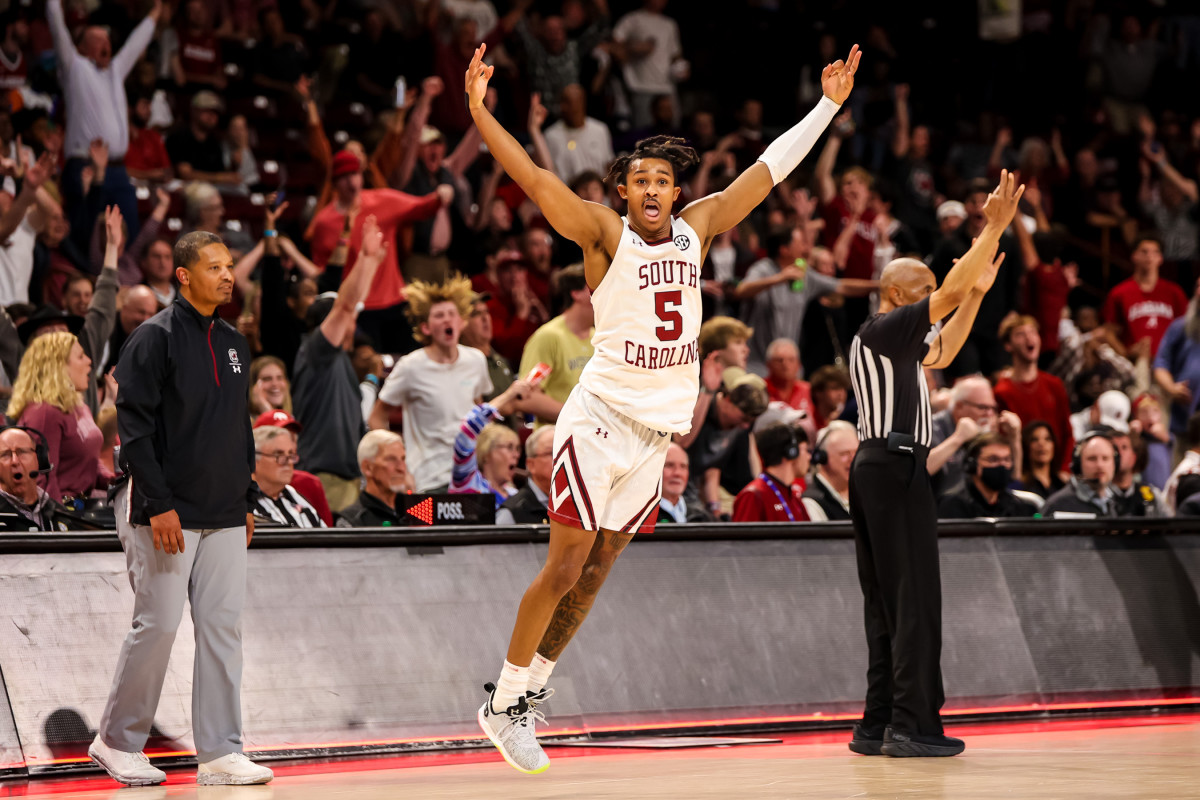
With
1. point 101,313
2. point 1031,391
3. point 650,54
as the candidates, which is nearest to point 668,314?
point 101,313

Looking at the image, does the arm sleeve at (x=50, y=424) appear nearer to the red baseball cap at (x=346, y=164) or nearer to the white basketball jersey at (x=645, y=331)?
the white basketball jersey at (x=645, y=331)

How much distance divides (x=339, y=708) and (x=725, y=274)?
8063 millimetres

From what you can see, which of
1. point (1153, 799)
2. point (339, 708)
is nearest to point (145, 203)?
point (339, 708)

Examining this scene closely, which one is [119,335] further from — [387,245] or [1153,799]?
[1153,799]

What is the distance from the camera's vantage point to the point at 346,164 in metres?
11.9

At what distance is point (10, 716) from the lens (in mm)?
6066

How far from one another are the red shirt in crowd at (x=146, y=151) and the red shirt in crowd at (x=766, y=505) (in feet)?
22.6

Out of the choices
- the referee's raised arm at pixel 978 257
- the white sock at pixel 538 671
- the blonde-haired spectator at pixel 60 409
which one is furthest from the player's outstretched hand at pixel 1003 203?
the blonde-haired spectator at pixel 60 409

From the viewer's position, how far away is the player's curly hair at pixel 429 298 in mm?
9695

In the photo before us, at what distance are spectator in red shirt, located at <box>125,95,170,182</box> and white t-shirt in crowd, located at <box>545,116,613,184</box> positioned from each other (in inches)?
134

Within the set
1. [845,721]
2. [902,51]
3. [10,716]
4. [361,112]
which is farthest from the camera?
[902,51]

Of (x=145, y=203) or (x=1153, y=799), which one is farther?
(x=145, y=203)

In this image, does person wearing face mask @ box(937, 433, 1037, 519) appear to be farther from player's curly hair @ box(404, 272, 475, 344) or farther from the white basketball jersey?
the white basketball jersey

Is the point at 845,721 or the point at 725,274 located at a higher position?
the point at 725,274
